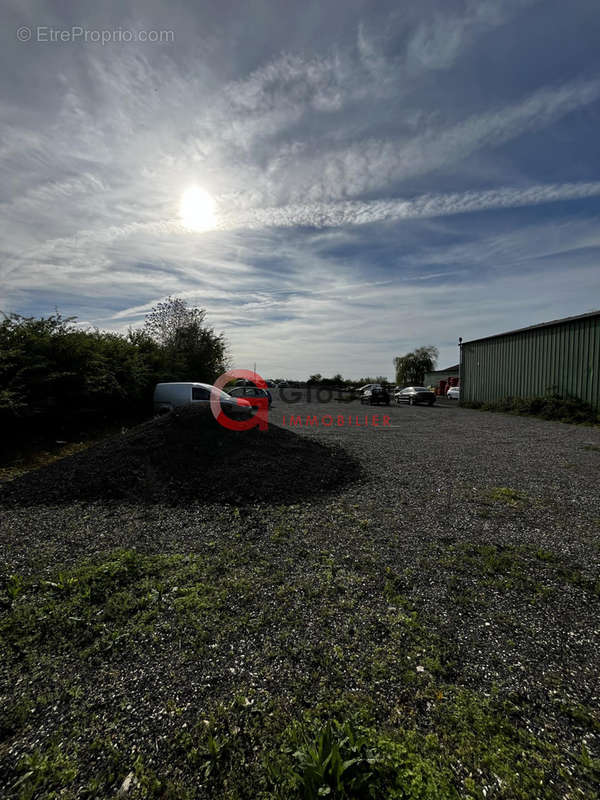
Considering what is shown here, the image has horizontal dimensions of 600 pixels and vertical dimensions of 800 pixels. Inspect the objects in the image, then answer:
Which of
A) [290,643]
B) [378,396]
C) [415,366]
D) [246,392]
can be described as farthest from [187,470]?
[415,366]

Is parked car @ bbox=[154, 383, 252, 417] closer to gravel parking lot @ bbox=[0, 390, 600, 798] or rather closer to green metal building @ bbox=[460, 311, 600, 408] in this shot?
gravel parking lot @ bbox=[0, 390, 600, 798]

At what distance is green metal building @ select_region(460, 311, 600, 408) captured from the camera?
50.9 ft

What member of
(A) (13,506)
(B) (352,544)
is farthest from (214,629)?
(A) (13,506)

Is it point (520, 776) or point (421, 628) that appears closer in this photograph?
point (520, 776)

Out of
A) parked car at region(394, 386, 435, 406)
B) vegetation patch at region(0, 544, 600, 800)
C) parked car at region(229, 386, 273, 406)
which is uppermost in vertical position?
parked car at region(229, 386, 273, 406)

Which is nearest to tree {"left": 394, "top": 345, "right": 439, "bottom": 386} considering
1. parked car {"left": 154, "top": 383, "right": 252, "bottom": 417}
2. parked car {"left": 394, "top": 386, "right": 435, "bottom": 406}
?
parked car {"left": 394, "top": 386, "right": 435, "bottom": 406}

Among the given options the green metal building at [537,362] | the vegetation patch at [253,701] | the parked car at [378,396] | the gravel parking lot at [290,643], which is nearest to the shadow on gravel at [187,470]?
the gravel parking lot at [290,643]

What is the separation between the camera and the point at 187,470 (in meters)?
6.09

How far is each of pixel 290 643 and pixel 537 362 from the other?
20.4 meters

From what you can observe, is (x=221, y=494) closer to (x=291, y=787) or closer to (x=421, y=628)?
(x=421, y=628)

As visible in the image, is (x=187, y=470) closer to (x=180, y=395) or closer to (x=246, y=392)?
(x=180, y=395)

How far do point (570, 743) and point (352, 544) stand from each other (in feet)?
7.52

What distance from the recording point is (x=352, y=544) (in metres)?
3.93

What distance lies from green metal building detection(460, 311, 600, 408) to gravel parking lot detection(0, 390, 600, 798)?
14.2 m
